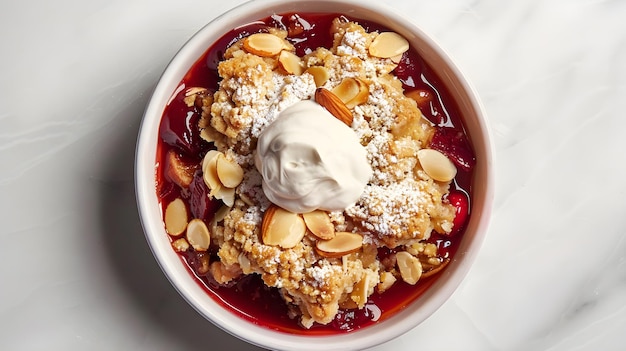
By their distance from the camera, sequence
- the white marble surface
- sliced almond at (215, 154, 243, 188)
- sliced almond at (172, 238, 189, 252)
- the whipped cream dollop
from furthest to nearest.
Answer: the white marble surface → sliced almond at (172, 238, 189, 252) → sliced almond at (215, 154, 243, 188) → the whipped cream dollop

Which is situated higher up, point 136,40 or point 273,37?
point 273,37

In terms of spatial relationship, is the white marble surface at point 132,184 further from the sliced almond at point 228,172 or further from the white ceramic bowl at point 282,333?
the sliced almond at point 228,172

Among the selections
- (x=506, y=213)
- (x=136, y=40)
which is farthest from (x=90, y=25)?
(x=506, y=213)

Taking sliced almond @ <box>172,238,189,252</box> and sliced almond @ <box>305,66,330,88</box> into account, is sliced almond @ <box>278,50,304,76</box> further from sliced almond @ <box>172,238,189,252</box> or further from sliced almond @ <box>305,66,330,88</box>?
sliced almond @ <box>172,238,189,252</box>

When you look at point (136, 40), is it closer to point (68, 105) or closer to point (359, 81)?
point (68, 105)

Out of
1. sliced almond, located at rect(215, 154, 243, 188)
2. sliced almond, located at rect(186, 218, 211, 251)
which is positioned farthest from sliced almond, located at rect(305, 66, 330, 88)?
sliced almond, located at rect(186, 218, 211, 251)

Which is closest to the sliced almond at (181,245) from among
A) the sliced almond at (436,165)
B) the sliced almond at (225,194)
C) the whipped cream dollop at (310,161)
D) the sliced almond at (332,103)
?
the sliced almond at (225,194)

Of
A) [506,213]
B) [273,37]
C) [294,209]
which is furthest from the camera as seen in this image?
[506,213]

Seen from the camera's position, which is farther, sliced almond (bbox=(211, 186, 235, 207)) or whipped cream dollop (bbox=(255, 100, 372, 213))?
sliced almond (bbox=(211, 186, 235, 207))
